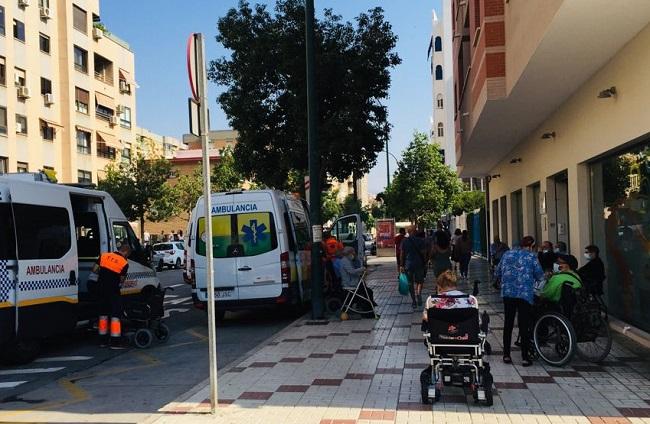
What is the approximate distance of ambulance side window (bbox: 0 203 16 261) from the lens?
8656 millimetres

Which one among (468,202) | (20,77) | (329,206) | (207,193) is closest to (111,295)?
(207,193)

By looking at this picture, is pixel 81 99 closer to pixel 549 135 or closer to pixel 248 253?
pixel 248 253

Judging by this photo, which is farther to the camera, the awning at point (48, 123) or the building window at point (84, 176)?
the building window at point (84, 176)

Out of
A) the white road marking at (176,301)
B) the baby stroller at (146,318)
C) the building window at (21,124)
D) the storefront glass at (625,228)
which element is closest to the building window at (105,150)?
the building window at (21,124)

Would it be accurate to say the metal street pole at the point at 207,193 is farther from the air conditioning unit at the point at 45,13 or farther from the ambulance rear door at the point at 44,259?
the air conditioning unit at the point at 45,13

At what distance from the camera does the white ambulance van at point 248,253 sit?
12.0 m

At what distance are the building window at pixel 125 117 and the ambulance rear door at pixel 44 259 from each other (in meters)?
40.5

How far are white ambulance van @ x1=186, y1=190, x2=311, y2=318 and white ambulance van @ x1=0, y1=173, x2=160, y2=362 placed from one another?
217 cm

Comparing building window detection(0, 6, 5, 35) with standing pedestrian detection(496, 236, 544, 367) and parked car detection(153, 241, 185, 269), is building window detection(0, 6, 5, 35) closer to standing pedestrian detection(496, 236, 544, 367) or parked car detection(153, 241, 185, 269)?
parked car detection(153, 241, 185, 269)

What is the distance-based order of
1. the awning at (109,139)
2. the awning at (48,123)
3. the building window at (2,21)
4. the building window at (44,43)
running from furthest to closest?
1. the awning at (109,139)
2. the building window at (44,43)
3. the awning at (48,123)
4. the building window at (2,21)

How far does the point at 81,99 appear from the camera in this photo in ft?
138

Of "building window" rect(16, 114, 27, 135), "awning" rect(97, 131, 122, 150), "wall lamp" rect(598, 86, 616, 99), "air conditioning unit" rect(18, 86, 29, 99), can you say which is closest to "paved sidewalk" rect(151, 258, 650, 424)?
"wall lamp" rect(598, 86, 616, 99)

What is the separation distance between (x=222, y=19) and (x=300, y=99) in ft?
12.3

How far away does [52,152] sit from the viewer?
128 ft
